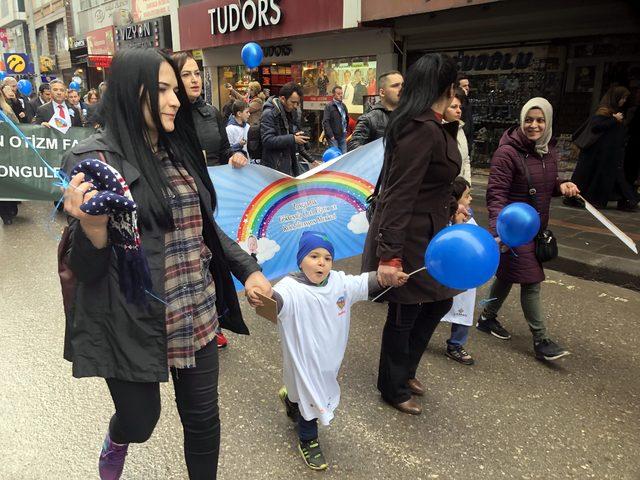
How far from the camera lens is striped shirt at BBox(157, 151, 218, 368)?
176cm

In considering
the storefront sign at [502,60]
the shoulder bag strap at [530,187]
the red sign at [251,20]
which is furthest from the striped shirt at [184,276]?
the red sign at [251,20]

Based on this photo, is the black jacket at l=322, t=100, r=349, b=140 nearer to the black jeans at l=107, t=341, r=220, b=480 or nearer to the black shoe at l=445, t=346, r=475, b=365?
the black shoe at l=445, t=346, r=475, b=365

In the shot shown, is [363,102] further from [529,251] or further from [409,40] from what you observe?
[529,251]

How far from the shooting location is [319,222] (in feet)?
13.8

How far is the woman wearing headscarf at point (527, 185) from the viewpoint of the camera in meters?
3.35

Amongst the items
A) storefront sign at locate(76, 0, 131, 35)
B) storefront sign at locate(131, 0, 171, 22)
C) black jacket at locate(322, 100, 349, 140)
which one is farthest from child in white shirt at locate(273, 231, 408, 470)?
storefront sign at locate(76, 0, 131, 35)

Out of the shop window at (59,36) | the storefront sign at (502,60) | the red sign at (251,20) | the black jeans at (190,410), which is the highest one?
the shop window at (59,36)

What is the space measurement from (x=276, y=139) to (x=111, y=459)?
12.2 feet

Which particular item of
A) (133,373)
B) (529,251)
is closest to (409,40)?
(529,251)

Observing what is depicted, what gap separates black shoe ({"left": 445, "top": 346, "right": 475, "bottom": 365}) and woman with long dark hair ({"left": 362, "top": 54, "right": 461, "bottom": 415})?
0.82m

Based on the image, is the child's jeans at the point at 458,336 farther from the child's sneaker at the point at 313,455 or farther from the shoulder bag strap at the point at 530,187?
the child's sneaker at the point at 313,455

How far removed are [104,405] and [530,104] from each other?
10.7 feet

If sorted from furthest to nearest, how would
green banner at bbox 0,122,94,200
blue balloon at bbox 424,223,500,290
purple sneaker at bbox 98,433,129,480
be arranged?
green banner at bbox 0,122,94,200 → blue balloon at bbox 424,223,500,290 → purple sneaker at bbox 98,433,129,480

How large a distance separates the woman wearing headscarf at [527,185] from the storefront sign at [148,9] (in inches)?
703
